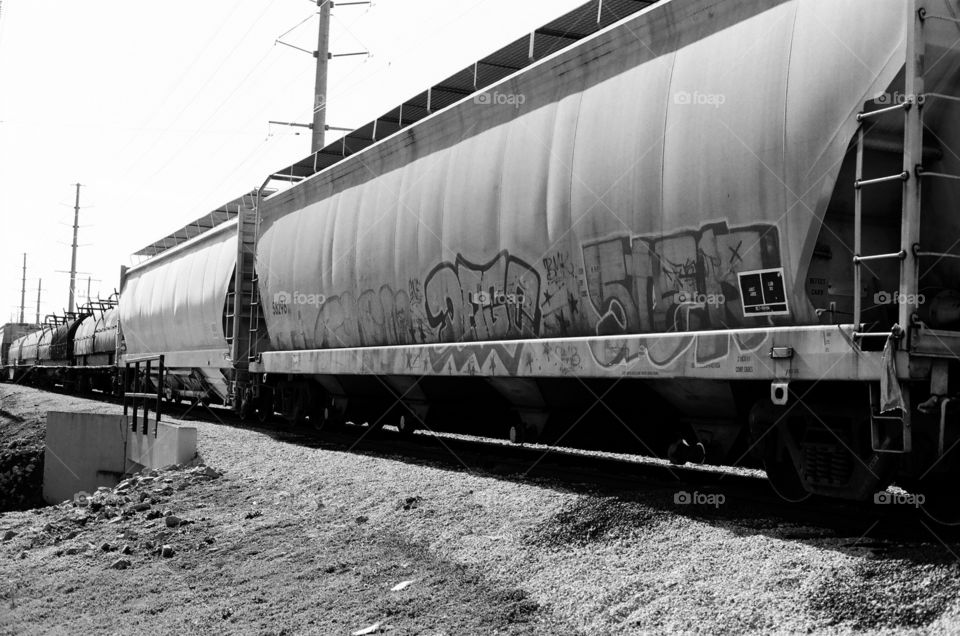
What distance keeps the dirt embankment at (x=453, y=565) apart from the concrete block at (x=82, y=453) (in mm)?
5375

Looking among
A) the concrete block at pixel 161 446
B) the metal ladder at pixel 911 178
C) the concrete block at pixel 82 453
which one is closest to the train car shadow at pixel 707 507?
the metal ladder at pixel 911 178

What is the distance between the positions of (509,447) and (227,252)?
8.40 metres

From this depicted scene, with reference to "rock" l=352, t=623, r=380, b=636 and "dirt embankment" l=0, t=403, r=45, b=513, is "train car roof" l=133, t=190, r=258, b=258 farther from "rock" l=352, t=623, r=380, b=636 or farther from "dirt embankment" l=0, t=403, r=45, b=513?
"rock" l=352, t=623, r=380, b=636

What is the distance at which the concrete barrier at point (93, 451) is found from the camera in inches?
513

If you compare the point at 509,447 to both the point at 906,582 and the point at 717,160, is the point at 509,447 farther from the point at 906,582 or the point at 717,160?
the point at 906,582

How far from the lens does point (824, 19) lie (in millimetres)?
5445

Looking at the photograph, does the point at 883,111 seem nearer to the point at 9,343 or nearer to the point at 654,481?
the point at 654,481

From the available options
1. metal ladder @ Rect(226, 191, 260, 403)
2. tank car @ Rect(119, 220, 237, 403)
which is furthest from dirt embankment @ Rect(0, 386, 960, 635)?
tank car @ Rect(119, 220, 237, 403)

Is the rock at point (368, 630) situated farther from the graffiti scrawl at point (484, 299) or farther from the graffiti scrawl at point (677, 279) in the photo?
the graffiti scrawl at point (484, 299)

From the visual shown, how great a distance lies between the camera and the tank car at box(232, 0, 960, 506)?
5.11m

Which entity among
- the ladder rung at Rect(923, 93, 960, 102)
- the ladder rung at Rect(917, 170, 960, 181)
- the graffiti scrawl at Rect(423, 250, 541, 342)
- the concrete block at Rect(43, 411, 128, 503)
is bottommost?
the concrete block at Rect(43, 411, 128, 503)

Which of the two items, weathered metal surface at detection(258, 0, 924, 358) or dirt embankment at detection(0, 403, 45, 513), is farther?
dirt embankment at detection(0, 403, 45, 513)

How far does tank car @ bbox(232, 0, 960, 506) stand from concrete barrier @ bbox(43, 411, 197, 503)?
537 centimetres

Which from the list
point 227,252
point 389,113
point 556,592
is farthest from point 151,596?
point 227,252
